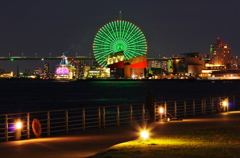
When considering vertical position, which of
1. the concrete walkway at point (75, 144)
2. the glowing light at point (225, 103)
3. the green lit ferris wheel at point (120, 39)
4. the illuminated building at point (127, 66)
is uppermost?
the green lit ferris wheel at point (120, 39)

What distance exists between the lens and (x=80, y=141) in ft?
49.2

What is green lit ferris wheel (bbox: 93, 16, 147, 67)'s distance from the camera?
4953 inches

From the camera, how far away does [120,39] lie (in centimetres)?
12562

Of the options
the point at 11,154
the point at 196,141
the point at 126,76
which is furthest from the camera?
the point at 126,76

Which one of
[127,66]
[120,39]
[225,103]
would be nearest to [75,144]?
[225,103]

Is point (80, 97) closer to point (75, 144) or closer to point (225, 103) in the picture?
point (225, 103)

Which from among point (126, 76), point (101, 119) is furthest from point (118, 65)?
point (101, 119)

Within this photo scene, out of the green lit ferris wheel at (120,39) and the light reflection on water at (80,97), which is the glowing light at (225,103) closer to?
the light reflection on water at (80,97)

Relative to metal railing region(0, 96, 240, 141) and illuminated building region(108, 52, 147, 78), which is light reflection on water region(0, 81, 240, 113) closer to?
metal railing region(0, 96, 240, 141)

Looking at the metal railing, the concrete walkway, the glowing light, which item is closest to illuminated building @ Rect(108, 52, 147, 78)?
the metal railing

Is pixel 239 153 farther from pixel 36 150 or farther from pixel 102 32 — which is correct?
pixel 102 32

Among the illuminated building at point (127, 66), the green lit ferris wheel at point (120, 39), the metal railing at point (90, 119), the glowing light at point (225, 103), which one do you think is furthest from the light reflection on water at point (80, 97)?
the illuminated building at point (127, 66)

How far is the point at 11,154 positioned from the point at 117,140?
3.80 meters

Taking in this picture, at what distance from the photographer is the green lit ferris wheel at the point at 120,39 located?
125812mm
